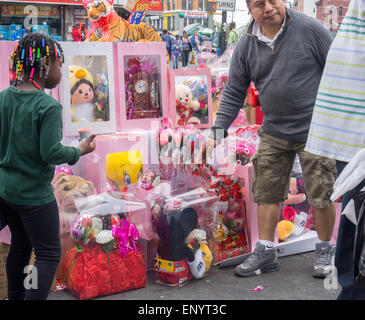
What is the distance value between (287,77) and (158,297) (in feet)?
4.44

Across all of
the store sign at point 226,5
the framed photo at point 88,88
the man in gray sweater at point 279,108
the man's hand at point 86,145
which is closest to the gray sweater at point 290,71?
the man in gray sweater at point 279,108

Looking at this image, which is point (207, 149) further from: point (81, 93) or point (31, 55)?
point (31, 55)

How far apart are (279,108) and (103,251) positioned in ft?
4.02

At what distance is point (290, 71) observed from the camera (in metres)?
2.84

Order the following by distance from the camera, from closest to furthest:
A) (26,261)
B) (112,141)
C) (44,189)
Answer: (44,189) → (26,261) → (112,141)

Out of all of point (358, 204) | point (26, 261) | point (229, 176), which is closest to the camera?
point (358, 204)

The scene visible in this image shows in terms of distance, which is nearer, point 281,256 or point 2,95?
point 2,95

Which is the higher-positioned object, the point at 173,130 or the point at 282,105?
the point at 282,105

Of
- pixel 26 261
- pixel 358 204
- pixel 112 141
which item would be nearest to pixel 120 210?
pixel 112 141

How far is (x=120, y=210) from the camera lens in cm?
286

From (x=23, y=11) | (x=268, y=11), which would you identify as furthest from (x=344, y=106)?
(x=23, y=11)

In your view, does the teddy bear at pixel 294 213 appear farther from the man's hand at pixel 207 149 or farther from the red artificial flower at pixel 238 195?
the man's hand at pixel 207 149

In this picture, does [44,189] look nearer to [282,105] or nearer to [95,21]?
[282,105]

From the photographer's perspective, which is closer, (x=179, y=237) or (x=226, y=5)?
(x=179, y=237)
